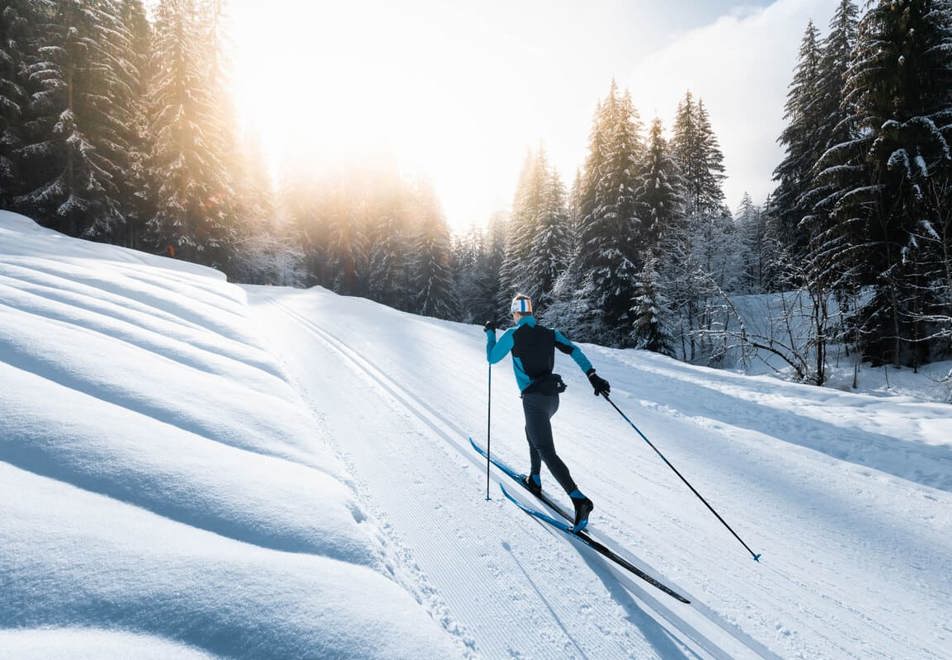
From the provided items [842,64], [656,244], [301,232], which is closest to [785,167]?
[842,64]

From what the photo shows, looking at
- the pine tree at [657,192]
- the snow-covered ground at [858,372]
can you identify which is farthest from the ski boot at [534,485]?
the pine tree at [657,192]

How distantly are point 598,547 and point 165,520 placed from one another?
3.11 m

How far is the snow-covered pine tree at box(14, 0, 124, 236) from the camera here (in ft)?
60.8

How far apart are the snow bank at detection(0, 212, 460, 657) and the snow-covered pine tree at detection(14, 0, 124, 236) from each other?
20.0 metres

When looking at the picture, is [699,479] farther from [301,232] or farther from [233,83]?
[301,232]

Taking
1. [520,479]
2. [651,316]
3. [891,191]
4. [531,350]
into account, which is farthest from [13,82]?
[891,191]

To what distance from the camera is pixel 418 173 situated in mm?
40594

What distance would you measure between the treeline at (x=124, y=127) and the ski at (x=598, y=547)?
2408 cm

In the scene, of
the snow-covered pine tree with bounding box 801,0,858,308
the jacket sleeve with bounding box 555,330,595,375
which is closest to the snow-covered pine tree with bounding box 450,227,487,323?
the snow-covered pine tree with bounding box 801,0,858,308

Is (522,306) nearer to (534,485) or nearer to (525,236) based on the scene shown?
(534,485)

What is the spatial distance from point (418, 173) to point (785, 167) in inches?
1139

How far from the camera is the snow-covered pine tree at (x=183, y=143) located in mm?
22047

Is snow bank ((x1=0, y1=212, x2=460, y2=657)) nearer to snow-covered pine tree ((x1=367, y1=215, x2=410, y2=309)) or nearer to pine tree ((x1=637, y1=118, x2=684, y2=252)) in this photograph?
pine tree ((x1=637, y1=118, x2=684, y2=252))

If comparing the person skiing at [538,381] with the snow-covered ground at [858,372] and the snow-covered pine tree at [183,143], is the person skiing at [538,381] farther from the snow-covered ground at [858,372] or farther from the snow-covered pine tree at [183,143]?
the snow-covered pine tree at [183,143]
